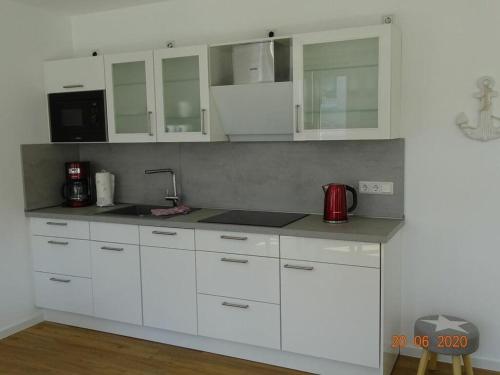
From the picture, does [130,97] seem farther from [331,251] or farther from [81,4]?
[331,251]

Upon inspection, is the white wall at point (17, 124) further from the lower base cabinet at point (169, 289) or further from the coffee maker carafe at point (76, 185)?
the lower base cabinet at point (169, 289)

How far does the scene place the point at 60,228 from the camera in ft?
11.9

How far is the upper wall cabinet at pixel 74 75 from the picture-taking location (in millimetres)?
3602

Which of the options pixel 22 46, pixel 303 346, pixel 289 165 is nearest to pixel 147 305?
pixel 303 346

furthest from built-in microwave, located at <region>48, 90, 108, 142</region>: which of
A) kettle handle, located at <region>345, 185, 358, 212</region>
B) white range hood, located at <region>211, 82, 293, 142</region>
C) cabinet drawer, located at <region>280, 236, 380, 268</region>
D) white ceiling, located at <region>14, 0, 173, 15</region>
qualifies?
kettle handle, located at <region>345, 185, 358, 212</region>

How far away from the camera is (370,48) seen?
2.79m

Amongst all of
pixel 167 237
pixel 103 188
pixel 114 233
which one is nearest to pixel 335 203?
pixel 167 237

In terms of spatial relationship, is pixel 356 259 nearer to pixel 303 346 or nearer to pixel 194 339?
pixel 303 346

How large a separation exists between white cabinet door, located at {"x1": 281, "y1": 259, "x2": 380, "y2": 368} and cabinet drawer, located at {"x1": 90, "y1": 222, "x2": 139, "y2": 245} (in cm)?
110

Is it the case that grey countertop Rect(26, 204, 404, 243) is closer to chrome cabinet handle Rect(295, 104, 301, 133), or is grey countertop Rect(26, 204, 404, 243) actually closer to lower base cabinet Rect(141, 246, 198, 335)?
lower base cabinet Rect(141, 246, 198, 335)

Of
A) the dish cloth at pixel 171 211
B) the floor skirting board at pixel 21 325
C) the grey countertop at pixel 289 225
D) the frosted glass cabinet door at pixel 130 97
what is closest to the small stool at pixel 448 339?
the grey countertop at pixel 289 225

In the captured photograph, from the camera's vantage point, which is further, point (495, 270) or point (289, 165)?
point (289, 165)

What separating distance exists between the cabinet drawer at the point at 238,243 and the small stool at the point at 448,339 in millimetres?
910

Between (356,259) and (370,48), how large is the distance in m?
1.20
